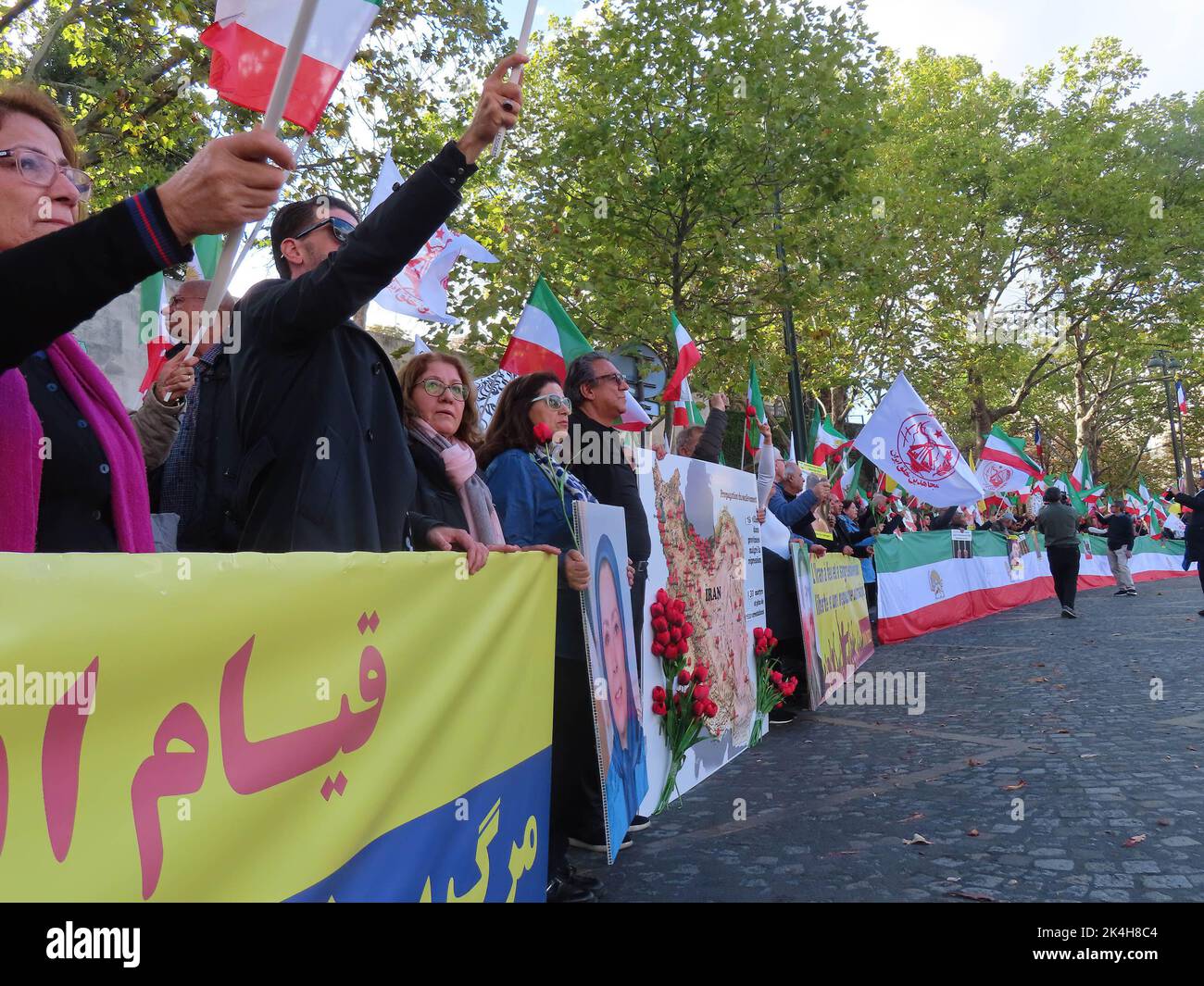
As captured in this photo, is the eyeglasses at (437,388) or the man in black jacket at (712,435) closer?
the eyeglasses at (437,388)

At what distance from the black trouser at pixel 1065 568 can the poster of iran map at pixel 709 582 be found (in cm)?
1053

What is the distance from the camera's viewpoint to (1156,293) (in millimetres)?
34844

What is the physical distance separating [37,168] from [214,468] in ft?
3.41

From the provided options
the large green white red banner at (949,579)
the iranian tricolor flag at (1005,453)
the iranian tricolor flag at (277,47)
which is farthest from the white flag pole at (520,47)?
the iranian tricolor flag at (1005,453)

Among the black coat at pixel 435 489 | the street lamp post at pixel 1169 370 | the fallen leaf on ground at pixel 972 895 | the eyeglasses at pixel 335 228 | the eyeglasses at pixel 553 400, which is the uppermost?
the street lamp post at pixel 1169 370

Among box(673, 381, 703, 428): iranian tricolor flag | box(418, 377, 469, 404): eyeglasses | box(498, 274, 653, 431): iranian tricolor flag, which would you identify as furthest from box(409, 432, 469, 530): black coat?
box(673, 381, 703, 428): iranian tricolor flag

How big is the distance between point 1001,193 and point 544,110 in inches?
752

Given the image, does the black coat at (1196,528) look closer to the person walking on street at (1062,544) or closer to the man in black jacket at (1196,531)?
the man in black jacket at (1196,531)

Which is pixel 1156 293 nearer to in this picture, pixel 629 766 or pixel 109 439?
pixel 629 766

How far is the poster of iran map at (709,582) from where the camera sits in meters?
5.21

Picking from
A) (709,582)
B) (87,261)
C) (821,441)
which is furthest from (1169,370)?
(87,261)
